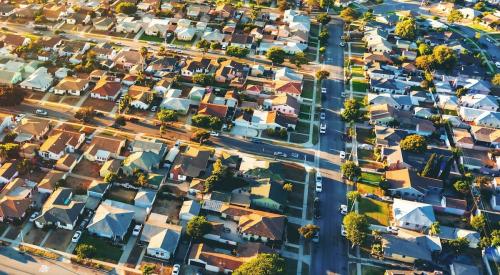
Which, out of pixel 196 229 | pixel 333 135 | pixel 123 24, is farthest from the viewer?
pixel 123 24

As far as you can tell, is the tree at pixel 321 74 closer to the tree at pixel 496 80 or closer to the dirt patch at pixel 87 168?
the tree at pixel 496 80

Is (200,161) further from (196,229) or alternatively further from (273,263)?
(273,263)

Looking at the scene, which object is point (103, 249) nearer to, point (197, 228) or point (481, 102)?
point (197, 228)

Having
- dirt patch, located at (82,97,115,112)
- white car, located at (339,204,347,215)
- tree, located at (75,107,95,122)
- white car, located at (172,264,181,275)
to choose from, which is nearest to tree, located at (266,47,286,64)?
dirt patch, located at (82,97,115,112)

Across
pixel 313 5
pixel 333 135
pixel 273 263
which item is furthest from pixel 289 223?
pixel 313 5

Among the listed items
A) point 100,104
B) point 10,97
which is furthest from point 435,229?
point 10,97

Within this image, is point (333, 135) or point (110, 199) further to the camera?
point (333, 135)
